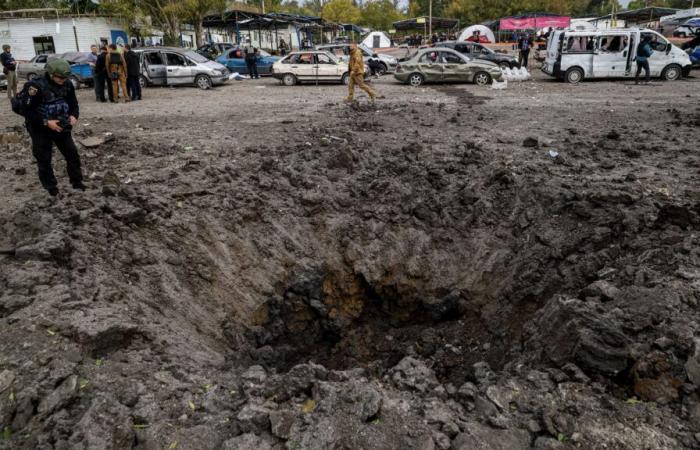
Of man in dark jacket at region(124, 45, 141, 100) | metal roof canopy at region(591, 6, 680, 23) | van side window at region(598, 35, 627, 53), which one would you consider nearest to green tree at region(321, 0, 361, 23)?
metal roof canopy at region(591, 6, 680, 23)

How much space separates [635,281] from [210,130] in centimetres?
821

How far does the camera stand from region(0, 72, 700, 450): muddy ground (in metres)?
2.82

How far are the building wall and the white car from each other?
50.0ft

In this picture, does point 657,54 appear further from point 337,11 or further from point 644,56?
point 337,11

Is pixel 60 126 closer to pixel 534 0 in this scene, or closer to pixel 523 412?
pixel 523 412

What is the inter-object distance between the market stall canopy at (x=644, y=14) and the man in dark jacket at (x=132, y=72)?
40.1m

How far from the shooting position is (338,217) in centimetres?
649

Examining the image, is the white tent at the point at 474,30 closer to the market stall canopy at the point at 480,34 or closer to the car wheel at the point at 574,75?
the market stall canopy at the point at 480,34

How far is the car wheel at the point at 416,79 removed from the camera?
57.8 feet

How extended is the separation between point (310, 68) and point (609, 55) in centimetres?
1110

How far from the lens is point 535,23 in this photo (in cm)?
3578

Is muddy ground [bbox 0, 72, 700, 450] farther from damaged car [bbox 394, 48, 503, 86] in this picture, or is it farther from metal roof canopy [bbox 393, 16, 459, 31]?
metal roof canopy [bbox 393, 16, 459, 31]

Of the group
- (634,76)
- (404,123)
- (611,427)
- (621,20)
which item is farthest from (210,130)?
(621,20)

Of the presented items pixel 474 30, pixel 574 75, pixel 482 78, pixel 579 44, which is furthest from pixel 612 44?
pixel 474 30
